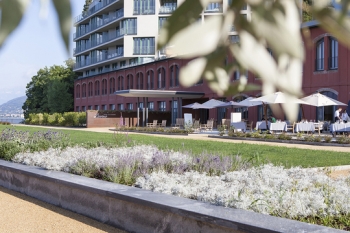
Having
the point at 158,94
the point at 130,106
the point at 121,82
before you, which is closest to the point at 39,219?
the point at 158,94

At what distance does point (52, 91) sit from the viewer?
71.5 m

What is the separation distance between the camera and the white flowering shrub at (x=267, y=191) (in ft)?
16.5

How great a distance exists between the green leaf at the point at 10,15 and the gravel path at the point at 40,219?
5.33 meters

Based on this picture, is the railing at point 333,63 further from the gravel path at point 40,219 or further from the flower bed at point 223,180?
the gravel path at point 40,219

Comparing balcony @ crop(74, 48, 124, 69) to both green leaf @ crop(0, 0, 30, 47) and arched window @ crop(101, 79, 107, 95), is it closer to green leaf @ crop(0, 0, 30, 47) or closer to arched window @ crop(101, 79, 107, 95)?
arched window @ crop(101, 79, 107, 95)

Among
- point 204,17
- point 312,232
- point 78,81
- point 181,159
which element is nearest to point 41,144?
point 181,159

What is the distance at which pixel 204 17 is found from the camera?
640 millimetres

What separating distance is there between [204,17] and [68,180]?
21.1 feet

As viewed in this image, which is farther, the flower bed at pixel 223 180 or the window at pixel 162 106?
the window at pixel 162 106

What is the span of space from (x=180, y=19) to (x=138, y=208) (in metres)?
5.03

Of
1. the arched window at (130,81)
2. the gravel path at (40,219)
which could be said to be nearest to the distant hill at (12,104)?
the gravel path at (40,219)

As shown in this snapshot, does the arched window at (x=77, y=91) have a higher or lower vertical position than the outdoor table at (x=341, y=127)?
higher

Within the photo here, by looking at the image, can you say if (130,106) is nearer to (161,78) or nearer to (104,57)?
(161,78)

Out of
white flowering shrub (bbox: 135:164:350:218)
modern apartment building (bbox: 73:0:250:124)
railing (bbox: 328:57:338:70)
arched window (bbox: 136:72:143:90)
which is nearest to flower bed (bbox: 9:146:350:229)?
white flowering shrub (bbox: 135:164:350:218)
